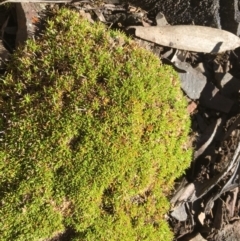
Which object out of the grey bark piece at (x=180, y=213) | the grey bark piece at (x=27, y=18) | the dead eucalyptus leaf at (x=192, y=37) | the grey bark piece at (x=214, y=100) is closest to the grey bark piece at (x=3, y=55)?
the grey bark piece at (x=27, y=18)

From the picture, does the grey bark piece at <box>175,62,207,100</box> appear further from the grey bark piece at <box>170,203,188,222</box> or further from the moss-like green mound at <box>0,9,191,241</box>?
the grey bark piece at <box>170,203,188,222</box>

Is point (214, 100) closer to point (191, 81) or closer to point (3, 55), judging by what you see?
point (191, 81)

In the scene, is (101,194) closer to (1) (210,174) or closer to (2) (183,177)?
(2) (183,177)

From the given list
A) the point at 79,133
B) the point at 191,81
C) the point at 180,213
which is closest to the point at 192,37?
the point at 191,81

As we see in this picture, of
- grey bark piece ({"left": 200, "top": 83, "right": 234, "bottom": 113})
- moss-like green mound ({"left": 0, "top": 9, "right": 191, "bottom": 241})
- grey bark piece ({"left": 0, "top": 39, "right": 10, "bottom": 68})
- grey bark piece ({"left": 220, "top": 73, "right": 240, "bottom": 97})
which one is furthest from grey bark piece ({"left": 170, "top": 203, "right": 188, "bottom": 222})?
grey bark piece ({"left": 0, "top": 39, "right": 10, "bottom": 68})

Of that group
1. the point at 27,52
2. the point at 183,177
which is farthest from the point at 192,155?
the point at 27,52

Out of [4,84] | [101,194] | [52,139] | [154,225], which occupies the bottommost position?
[154,225]
